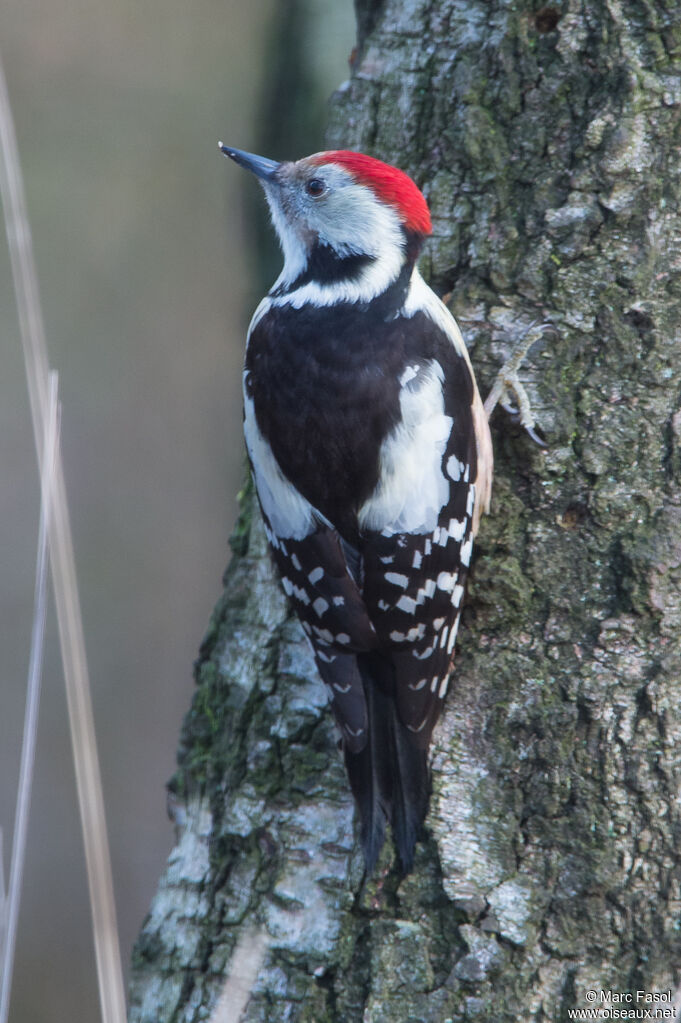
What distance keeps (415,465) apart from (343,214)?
2.17 ft

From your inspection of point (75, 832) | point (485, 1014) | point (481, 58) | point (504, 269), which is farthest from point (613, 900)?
point (75, 832)

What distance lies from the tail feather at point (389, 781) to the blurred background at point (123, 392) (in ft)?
8.73

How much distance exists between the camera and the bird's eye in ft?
7.22

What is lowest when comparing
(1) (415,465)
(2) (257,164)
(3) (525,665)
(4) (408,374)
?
(3) (525,665)

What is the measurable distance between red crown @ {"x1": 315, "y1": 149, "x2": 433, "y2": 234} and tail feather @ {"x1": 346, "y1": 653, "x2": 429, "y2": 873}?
97 centimetres

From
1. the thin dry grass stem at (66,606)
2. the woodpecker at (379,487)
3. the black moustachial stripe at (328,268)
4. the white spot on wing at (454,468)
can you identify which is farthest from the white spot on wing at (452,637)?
the black moustachial stripe at (328,268)

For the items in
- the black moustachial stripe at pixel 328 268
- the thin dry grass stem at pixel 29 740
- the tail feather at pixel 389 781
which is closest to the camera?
the thin dry grass stem at pixel 29 740

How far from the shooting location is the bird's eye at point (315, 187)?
2199 mm

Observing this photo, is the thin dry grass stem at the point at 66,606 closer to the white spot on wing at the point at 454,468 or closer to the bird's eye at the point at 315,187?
the bird's eye at the point at 315,187

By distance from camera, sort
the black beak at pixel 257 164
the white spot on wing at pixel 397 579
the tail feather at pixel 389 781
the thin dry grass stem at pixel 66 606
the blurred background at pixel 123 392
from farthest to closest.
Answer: the blurred background at pixel 123 392 → the black beak at pixel 257 164 → the white spot on wing at pixel 397 579 → the tail feather at pixel 389 781 → the thin dry grass stem at pixel 66 606

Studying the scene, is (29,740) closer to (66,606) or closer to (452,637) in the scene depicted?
(66,606)

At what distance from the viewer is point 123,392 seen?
4.62m

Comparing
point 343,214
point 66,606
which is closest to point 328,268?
point 343,214

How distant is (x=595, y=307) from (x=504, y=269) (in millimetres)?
216
